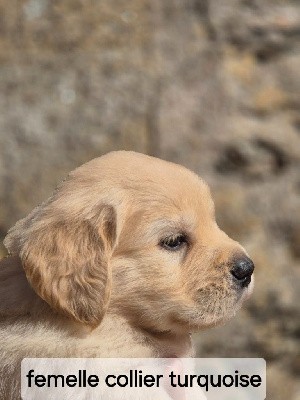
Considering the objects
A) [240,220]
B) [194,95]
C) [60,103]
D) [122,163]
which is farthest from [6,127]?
[122,163]

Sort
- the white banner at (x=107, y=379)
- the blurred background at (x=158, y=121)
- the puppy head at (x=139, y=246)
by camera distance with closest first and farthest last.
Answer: the white banner at (x=107, y=379) → the puppy head at (x=139, y=246) → the blurred background at (x=158, y=121)

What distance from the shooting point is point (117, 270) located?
4.35 meters

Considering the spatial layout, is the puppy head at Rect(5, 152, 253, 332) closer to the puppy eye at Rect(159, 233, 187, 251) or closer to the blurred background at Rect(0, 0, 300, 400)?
the puppy eye at Rect(159, 233, 187, 251)

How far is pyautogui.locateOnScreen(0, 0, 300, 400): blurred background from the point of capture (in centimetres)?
745

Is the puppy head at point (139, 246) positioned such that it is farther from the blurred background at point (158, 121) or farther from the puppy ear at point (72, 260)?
the blurred background at point (158, 121)

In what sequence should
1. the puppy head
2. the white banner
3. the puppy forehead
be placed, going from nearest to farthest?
the white banner < the puppy head < the puppy forehead

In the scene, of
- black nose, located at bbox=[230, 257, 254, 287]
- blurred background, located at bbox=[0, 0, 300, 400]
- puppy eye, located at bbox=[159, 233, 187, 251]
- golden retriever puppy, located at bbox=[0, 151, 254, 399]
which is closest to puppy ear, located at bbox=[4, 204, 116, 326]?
golden retriever puppy, located at bbox=[0, 151, 254, 399]

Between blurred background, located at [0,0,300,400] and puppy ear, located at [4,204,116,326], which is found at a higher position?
puppy ear, located at [4,204,116,326]

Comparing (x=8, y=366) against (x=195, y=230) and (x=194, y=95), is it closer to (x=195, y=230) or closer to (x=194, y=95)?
(x=195, y=230)

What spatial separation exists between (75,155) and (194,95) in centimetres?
106

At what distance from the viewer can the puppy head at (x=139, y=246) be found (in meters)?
4.20

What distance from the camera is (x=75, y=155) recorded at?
7.44 metres

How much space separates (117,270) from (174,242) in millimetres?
300

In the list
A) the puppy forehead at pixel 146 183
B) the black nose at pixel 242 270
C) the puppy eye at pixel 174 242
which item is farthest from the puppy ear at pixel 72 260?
the black nose at pixel 242 270
